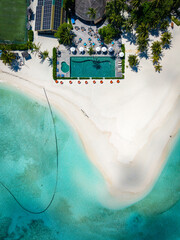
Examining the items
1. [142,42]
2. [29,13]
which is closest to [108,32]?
[142,42]

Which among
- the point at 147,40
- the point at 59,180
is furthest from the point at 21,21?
the point at 59,180

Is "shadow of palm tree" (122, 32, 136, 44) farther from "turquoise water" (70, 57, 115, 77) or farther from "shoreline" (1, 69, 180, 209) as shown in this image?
"shoreline" (1, 69, 180, 209)

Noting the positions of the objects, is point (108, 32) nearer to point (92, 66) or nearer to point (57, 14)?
point (92, 66)

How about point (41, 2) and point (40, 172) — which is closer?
point (41, 2)

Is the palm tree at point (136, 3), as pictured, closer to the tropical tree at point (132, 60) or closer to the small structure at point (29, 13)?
the tropical tree at point (132, 60)

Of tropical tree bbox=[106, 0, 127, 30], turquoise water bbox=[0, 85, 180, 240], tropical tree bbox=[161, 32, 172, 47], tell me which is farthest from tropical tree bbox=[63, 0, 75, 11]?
turquoise water bbox=[0, 85, 180, 240]

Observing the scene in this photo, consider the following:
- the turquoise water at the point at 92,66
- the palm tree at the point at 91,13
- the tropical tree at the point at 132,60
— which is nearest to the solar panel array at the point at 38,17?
the turquoise water at the point at 92,66

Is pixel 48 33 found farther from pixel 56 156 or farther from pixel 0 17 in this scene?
pixel 56 156
